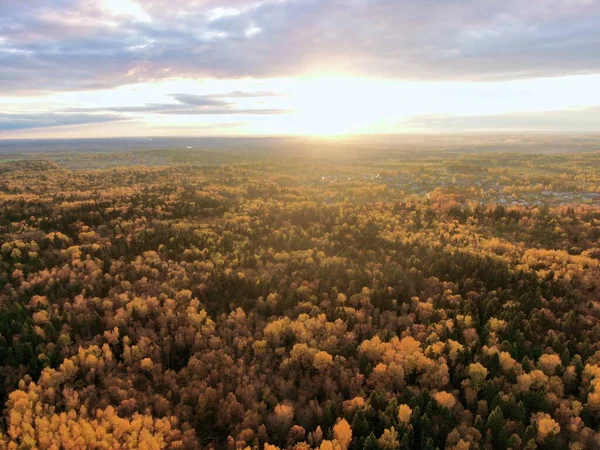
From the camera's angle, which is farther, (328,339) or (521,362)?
(328,339)

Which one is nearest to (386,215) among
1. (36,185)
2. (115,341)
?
(115,341)

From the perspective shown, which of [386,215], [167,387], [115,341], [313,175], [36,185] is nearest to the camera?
[167,387]

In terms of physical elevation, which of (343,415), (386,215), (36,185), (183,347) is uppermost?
(36,185)

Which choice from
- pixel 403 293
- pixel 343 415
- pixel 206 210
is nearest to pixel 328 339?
pixel 343 415

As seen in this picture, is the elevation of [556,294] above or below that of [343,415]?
above

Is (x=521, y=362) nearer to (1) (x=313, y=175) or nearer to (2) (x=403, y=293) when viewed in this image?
(2) (x=403, y=293)

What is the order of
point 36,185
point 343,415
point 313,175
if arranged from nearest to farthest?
point 343,415 → point 36,185 → point 313,175
